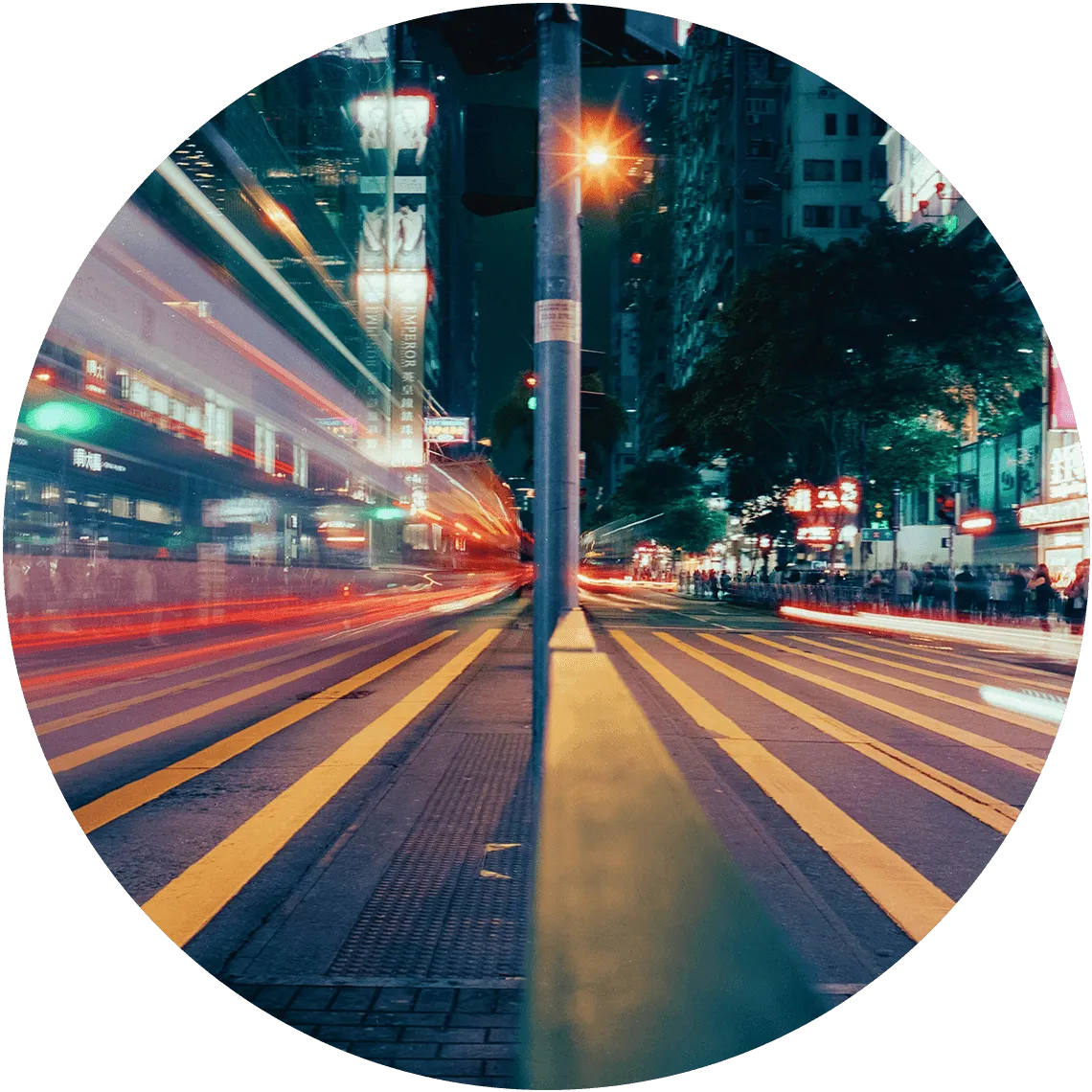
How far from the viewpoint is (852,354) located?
11258mm

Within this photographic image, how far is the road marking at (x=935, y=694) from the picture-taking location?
8.54m

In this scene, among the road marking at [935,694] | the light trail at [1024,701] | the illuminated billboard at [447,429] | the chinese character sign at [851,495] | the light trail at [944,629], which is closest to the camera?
the illuminated billboard at [447,429]

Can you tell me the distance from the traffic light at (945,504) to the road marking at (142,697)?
→ 8.77 metres

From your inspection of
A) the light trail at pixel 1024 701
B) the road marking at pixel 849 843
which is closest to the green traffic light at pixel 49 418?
the road marking at pixel 849 843

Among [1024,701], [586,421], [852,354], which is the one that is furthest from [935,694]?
[586,421]

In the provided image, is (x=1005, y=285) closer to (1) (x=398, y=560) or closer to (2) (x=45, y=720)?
(2) (x=45, y=720)

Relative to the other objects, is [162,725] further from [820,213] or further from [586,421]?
[820,213]

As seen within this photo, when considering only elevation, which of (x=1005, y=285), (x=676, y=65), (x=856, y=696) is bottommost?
(x=856, y=696)

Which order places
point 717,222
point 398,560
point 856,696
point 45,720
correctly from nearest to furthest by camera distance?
1. point 717,222
2. point 45,720
3. point 856,696
4. point 398,560

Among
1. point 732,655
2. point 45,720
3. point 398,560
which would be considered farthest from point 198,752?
point 398,560

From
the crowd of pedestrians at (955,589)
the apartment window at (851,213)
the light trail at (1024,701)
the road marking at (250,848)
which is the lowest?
the light trail at (1024,701)

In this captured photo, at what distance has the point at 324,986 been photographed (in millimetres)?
3039

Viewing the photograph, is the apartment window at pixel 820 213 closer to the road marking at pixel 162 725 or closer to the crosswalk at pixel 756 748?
the crosswalk at pixel 756 748

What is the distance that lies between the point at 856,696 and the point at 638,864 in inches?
291
